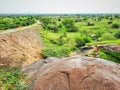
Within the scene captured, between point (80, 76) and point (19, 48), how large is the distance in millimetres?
17834

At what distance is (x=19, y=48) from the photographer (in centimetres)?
3103

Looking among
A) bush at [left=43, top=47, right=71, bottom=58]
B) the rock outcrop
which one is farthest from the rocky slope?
the rock outcrop

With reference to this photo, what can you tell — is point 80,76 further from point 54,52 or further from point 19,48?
point 54,52

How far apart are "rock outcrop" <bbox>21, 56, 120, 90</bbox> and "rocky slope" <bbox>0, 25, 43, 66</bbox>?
11.8 m

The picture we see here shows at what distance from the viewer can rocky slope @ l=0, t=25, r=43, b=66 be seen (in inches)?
1062

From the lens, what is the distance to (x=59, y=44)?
4553 cm

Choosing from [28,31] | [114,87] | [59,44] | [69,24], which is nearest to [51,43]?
[59,44]

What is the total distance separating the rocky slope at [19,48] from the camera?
2698 cm

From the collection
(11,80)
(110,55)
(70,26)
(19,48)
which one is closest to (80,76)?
(11,80)

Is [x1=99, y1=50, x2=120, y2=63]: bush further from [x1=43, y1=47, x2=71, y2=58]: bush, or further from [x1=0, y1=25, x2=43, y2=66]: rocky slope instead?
[x1=0, y1=25, x2=43, y2=66]: rocky slope

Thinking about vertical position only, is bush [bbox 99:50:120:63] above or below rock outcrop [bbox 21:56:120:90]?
below

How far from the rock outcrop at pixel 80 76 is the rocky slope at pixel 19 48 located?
11778 millimetres

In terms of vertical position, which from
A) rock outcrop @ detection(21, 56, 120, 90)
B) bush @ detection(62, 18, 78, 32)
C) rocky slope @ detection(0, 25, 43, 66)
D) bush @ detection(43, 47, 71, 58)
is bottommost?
bush @ detection(62, 18, 78, 32)

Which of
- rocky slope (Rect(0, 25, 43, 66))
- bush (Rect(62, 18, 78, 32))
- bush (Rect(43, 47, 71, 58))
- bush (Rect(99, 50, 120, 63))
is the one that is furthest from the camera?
bush (Rect(62, 18, 78, 32))
